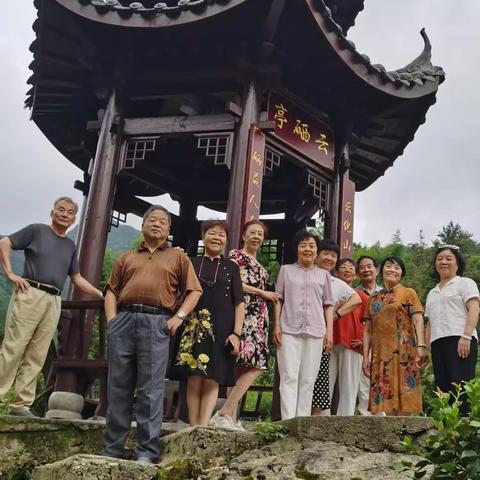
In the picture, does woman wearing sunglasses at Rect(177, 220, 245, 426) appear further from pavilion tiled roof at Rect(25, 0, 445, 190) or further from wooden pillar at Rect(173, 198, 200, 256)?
wooden pillar at Rect(173, 198, 200, 256)

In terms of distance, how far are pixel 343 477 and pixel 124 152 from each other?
442 centimetres

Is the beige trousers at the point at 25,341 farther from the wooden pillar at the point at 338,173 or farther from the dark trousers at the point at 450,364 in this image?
the wooden pillar at the point at 338,173

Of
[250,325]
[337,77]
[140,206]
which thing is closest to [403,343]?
[250,325]

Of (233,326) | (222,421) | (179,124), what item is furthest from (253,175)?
(222,421)

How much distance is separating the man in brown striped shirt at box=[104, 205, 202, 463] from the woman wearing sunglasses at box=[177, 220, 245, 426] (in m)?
0.37

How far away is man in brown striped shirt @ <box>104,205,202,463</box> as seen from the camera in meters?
3.44

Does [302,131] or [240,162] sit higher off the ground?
[302,131]

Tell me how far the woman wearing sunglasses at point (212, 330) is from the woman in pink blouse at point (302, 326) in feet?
1.74

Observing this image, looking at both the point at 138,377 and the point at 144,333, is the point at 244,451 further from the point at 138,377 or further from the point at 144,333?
the point at 144,333

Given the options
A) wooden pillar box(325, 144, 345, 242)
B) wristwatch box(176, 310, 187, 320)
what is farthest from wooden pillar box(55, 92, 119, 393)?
wristwatch box(176, 310, 187, 320)

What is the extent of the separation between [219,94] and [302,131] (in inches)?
39.1

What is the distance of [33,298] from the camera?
426cm

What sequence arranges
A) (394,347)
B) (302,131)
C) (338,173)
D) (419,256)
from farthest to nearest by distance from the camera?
(419,256)
(338,173)
(302,131)
(394,347)

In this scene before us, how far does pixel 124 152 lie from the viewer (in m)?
6.71
